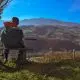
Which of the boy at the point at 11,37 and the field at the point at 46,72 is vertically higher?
the boy at the point at 11,37

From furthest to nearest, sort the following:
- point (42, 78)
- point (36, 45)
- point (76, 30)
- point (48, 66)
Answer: point (76, 30)
point (36, 45)
point (48, 66)
point (42, 78)

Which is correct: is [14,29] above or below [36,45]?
above

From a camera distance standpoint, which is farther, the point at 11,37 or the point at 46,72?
the point at 11,37

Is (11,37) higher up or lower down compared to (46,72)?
higher up

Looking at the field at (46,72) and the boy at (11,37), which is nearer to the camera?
the field at (46,72)

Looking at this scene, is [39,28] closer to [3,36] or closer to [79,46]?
[79,46]

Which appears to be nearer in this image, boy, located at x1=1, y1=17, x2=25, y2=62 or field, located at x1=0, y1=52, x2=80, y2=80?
field, located at x1=0, y1=52, x2=80, y2=80

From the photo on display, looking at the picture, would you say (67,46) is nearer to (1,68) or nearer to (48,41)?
(48,41)

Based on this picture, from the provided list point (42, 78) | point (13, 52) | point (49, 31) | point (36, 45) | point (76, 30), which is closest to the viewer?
point (42, 78)

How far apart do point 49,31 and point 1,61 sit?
3813 centimetres

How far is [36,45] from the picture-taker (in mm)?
44781

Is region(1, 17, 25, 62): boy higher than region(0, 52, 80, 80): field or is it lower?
higher

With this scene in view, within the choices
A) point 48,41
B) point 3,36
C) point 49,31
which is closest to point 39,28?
point 49,31

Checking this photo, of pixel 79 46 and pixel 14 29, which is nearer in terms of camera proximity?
pixel 14 29
